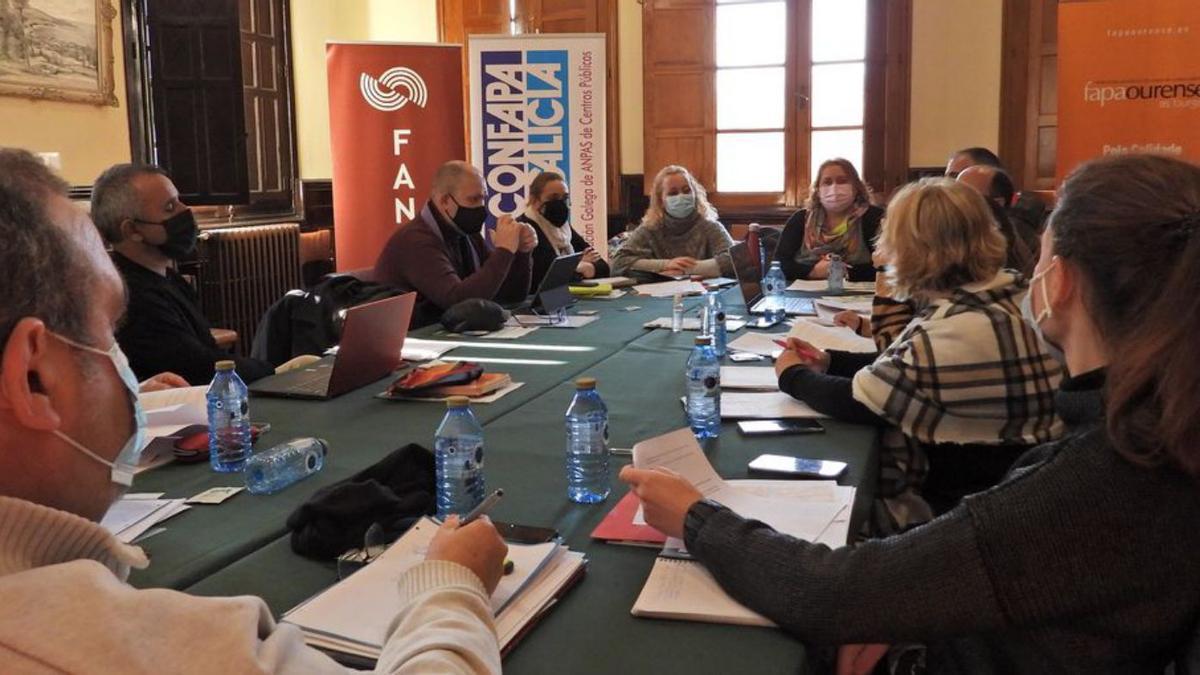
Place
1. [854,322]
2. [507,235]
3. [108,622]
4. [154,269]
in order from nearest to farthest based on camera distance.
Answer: [108,622] → [154,269] → [854,322] → [507,235]

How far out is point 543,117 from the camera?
6.45 metres

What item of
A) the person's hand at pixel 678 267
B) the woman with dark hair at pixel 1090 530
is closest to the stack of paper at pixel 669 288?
the person's hand at pixel 678 267

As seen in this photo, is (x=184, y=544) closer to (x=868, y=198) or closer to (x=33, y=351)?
(x=33, y=351)

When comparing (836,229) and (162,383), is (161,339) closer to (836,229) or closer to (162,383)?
(162,383)

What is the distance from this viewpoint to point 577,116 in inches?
253

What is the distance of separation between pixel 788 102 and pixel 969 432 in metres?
5.05

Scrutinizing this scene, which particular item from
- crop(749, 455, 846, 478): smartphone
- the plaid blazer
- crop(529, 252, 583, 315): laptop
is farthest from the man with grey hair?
crop(529, 252, 583, 315): laptop

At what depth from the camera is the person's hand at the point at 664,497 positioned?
129 centimetres

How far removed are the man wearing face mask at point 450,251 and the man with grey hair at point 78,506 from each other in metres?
2.70

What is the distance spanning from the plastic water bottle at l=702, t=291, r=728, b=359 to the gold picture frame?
11.8 ft

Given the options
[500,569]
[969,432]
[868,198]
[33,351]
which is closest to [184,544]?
[500,569]

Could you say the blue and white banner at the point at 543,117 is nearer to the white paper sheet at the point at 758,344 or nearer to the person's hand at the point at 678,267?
the person's hand at the point at 678,267

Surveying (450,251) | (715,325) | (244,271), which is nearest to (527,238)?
(450,251)

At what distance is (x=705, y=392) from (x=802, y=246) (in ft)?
10.0
